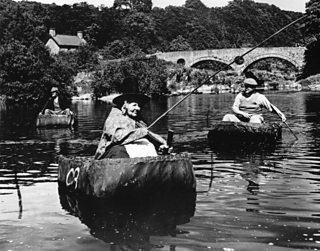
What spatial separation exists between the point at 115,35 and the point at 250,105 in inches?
4275

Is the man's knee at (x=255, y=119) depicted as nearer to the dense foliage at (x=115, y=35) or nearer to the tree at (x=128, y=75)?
the dense foliage at (x=115, y=35)

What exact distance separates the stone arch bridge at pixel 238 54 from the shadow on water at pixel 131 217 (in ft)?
283

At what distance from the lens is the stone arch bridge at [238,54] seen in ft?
305

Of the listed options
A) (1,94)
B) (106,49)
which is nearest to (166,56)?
(106,49)

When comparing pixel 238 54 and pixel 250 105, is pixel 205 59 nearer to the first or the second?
pixel 238 54

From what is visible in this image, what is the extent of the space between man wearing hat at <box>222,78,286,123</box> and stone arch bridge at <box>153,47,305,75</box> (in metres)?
77.7

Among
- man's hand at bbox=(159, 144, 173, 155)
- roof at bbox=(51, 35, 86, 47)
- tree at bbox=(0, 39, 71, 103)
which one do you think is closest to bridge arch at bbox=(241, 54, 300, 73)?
roof at bbox=(51, 35, 86, 47)

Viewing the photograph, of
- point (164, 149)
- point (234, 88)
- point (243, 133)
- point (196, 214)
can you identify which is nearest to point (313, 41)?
point (234, 88)

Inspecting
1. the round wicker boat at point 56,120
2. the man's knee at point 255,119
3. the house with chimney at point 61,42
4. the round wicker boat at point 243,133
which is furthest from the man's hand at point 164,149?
the house with chimney at point 61,42

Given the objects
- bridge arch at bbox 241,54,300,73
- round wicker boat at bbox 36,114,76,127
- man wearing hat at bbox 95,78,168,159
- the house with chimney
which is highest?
the house with chimney

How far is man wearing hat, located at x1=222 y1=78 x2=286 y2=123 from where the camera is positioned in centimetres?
1638

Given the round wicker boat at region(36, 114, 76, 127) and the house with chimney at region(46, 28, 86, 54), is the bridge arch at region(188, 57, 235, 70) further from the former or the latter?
the round wicker boat at region(36, 114, 76, 127)

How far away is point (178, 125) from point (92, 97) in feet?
182

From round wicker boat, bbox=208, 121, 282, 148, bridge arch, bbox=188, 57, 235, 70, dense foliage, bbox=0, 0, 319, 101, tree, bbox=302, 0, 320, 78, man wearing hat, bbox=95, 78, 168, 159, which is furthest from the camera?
bridge arch, bbox=188, 57, 235, 70
